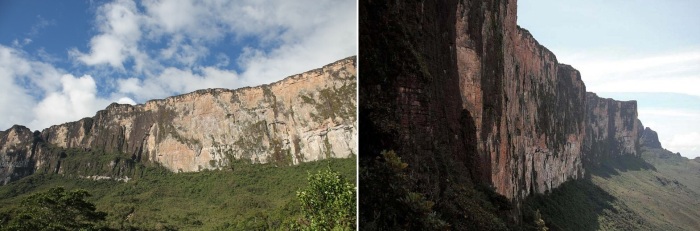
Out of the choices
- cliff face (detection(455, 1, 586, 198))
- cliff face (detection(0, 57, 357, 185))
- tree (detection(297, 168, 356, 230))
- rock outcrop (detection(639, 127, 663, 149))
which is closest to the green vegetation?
tree (detection(297, 168, 356, 230))

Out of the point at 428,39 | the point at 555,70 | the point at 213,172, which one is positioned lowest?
the point at 213,172

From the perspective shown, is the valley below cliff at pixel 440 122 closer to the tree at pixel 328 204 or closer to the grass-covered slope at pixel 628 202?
the grass-covered slope at pixel 628 202

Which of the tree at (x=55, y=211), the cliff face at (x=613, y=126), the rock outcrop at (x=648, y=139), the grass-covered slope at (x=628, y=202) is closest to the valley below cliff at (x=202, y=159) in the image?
the tree at (x=55, y=211)

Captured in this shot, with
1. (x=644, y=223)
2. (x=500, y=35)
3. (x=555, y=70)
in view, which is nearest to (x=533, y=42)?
(x=555, y=70)

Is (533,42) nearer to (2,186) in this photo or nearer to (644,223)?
(644,223)

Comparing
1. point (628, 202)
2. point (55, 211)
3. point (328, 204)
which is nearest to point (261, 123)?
point (628, 202)
